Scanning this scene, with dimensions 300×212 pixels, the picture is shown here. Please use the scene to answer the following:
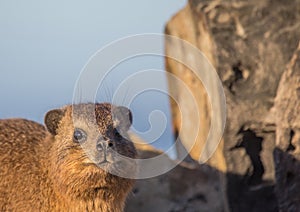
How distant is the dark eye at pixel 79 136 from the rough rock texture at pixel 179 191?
3.50 meters

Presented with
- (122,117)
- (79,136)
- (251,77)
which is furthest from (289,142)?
(79,136)

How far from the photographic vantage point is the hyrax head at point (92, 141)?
930 cm

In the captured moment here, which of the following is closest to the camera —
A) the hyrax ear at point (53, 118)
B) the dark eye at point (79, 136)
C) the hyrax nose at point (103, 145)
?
the hyrax nose at point (103, 145)

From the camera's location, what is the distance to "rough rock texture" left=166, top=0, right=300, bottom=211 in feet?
39.3

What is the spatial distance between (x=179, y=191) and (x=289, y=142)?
2.78 m

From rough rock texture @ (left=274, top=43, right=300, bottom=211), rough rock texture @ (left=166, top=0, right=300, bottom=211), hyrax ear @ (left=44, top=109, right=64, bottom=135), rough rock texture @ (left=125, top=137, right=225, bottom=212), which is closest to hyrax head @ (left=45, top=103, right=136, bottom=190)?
hyrax ear @ (left=44, top=109, right=64, bottom=135)

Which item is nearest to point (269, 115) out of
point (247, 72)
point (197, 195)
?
point (247, 72)

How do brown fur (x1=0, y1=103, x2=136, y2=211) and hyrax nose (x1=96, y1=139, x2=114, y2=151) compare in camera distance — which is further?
A: brown fur (x1=0, y1=103, x2=136, y2=211)

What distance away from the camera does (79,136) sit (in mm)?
9531

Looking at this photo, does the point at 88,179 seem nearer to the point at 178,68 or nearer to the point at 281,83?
the point at 281,83

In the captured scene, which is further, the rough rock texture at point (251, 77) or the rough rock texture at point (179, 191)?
the rough rock texture at point (179, 191)

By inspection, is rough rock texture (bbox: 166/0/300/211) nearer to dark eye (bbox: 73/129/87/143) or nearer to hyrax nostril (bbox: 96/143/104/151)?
dark eye (bbox: 73/129/87/143)

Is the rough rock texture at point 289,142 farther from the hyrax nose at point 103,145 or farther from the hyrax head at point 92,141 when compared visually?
the hyrax nose at point 103,145

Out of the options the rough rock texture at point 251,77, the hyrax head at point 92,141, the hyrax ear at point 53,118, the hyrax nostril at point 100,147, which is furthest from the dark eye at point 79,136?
the rough rock texture at point 251,77
